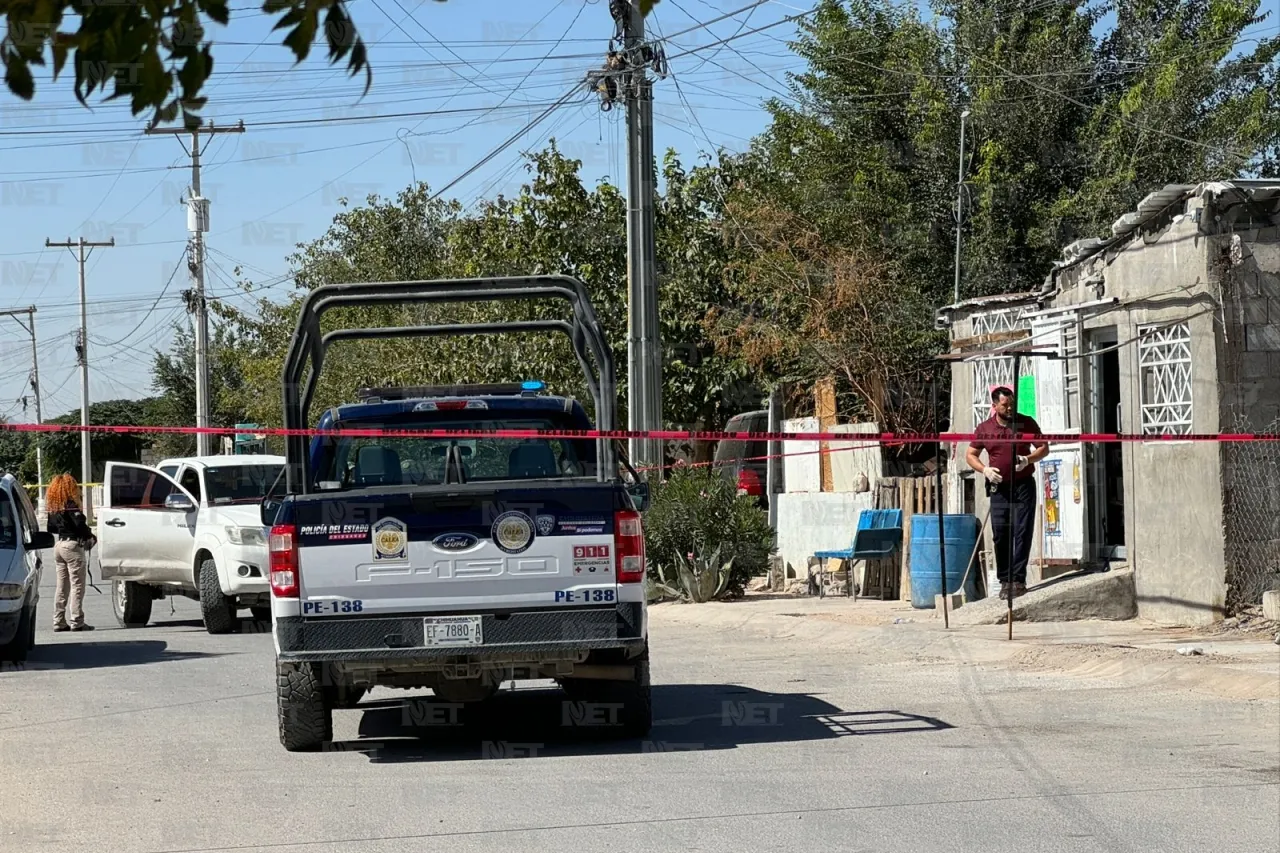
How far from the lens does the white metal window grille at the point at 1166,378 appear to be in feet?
45.5

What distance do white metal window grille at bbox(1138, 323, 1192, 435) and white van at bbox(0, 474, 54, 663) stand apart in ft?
32.9

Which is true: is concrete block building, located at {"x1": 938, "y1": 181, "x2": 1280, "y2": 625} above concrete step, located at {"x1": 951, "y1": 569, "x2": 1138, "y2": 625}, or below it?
above

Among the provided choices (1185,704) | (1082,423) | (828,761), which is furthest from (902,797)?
(1082,423)

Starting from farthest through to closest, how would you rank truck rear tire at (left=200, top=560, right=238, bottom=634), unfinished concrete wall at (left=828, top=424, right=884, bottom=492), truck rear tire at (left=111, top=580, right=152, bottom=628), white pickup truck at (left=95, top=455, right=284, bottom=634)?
unfinished concrete wall at (left=828, top=424, right=884, bottom=492) → truck rear tire at (left=111, top=580, right=152, bottom=628) → truck rear tire at (left=200, top=560, right=238, bottom=634) → white pickup truck at (left=95, top=455, right=284, bottom=634)

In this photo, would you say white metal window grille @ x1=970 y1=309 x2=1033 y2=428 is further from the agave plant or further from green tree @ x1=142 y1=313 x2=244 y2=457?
green tree @ x1=142 y1=313 x2=244 y2=457

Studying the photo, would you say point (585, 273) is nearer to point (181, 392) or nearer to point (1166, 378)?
point (1166, 378)

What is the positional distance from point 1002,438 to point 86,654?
881 cm

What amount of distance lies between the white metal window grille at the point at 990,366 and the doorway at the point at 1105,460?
1.41 metres

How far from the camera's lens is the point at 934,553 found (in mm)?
16094

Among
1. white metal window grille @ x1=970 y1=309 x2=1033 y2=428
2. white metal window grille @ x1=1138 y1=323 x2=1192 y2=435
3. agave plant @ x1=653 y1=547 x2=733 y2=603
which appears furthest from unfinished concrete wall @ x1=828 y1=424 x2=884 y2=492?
white metal window grille @ x1=1138 y1=323 x2=1192 y2=435

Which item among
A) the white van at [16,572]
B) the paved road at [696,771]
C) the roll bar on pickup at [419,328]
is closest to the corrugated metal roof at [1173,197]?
the paved road at [696,771]

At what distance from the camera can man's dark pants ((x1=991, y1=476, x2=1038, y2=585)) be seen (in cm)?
1495

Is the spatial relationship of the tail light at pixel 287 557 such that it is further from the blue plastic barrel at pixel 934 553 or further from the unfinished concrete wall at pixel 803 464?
the unfinished concrete wall at pixel 803 464

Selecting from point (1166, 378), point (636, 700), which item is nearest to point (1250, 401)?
point (1166, 378)
